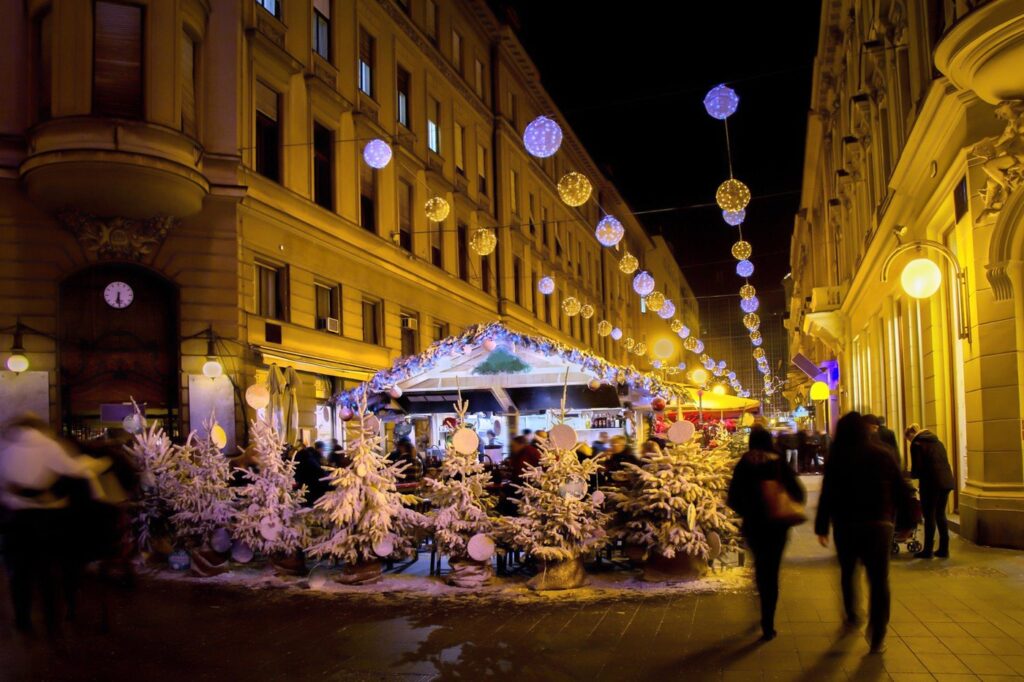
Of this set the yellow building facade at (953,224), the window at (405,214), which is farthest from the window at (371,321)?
the yellow building facade at (953,224)

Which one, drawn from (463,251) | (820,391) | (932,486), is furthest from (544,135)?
(463,251)

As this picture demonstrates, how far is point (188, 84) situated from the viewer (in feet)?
58.4

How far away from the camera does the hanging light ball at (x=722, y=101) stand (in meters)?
12.4

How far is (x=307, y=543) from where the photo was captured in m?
10.6

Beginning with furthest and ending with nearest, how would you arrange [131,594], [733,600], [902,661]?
[131,594] < [733,600] < [902,661]

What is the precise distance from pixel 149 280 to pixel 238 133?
12.3ft

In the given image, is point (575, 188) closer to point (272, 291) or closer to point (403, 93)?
point (272, 291)

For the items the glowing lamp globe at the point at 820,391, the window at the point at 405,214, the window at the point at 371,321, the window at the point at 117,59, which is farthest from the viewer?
the window at the point at 405,214

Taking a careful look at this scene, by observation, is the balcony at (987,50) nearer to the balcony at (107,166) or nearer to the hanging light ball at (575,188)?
the hanging light ball at (575,188)

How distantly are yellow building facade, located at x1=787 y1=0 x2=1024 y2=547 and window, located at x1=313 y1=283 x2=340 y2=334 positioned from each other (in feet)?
43.5

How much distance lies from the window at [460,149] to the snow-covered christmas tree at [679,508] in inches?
925

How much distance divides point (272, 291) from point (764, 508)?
50.7 feet

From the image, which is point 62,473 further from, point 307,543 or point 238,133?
point 238,133

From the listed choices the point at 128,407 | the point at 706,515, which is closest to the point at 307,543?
the point at 706,515
